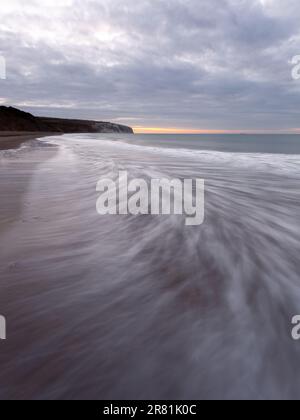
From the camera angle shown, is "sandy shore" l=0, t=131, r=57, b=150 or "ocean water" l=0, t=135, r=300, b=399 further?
"sandy shore" l=0, t=131, r=57, b=150

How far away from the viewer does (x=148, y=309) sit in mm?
2080

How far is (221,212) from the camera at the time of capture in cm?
480

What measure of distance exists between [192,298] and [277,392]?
0.84 metres

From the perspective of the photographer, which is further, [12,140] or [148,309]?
[12,140]

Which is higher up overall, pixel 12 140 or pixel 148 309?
pixel 12 140

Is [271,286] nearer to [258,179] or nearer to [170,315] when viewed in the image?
[170,315]

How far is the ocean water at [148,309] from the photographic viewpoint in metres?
1.50

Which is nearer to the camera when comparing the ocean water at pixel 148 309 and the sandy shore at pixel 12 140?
the ocean water at pixel 148 309

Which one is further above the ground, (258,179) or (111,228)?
(258,179)

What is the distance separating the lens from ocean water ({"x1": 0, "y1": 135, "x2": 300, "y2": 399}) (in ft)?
4.92

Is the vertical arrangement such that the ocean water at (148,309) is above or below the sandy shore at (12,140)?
below
